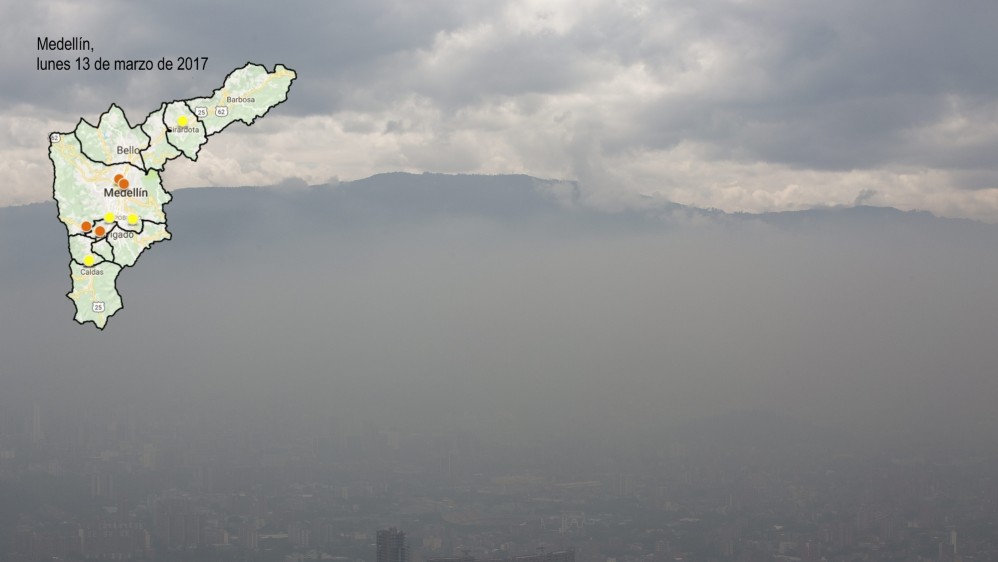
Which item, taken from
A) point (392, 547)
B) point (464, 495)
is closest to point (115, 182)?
point (392, 547)

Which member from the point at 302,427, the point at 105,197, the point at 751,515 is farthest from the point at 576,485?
the point at 105,197

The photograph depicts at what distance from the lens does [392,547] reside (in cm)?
1541

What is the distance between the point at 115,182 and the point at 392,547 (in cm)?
692

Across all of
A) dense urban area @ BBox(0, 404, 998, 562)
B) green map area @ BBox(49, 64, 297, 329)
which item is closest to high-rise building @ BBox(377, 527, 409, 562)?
dense urban area @ BBox(0, 404, 998, 562)

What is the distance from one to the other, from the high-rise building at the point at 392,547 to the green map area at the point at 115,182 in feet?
20.1

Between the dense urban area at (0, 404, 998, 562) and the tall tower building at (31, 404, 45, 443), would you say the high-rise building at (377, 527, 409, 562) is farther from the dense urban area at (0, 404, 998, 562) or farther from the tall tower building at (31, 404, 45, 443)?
the tall tower building at (31, 404, 45, 443)

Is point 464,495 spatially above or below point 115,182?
below

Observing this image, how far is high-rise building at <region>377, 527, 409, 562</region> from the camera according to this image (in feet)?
50.5

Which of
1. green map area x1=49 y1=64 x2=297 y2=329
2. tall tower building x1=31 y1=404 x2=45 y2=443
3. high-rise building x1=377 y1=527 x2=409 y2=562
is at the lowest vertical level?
high-rise building x1=377 y1=527 x2=409 y2=562

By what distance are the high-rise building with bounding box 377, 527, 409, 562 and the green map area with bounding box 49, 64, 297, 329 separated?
241 inches

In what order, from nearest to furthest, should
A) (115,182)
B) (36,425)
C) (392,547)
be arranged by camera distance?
(115,182) < (392,547) < (36,425)

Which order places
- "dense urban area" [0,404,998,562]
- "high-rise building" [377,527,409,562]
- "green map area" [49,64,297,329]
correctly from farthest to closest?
1. "dense urban area" [0,404,998,562]
2. "high-rise building" [377,527,409,562]
3. "green map area" [49,64,297,329]

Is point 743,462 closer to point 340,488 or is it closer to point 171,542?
point 340,488

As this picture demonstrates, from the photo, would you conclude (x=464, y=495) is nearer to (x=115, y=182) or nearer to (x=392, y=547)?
(x=392, y=547)
